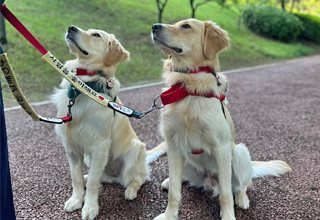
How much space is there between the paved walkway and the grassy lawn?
2.33 metres

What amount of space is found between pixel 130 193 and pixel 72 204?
0.57m

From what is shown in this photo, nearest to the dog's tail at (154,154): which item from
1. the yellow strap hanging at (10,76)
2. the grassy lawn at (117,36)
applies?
the yellow strap hanging at (10,76)

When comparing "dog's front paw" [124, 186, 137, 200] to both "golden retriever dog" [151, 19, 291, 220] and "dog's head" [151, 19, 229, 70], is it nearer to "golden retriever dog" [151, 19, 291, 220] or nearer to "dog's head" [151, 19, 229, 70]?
"golden retriever dog" [151, 19, 291, 220]

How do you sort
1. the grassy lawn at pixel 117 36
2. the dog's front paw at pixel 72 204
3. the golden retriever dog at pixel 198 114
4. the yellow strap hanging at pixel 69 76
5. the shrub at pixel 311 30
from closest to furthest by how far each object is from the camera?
the yellow strap hanging at pixel 69 76 < the golden retriever dog at pixel 198 114 < the dog's front paw at pixel 72 204 < the grassy lawn at pixel 117 36 < the shrub at pixel 311 30

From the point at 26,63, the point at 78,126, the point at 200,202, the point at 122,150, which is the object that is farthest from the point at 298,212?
the point at 26,63

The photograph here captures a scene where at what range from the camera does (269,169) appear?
10.5 ft

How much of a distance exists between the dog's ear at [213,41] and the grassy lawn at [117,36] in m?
5.32

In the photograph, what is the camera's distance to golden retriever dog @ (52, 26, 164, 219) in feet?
8.40

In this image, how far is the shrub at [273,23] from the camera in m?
18.4

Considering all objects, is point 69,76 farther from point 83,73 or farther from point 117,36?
point 117,36

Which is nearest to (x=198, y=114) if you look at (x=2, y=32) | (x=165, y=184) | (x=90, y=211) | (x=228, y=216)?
(x=228, y=216)

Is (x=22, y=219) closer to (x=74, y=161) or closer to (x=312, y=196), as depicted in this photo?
(x=74, y=161)

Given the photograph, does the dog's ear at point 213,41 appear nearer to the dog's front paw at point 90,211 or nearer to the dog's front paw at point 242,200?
the dog's front paw at point 242,200

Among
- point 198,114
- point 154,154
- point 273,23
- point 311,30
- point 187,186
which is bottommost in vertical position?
point 311,30
